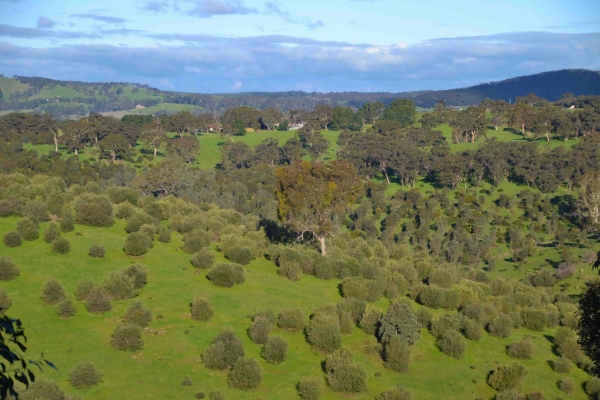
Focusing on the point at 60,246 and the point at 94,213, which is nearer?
the point at 60,246

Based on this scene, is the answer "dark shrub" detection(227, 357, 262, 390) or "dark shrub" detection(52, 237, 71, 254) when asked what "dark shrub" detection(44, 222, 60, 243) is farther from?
"dark shrub" detection(227, 357, 262, 390)

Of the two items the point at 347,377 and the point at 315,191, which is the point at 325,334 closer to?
the point at 347,377

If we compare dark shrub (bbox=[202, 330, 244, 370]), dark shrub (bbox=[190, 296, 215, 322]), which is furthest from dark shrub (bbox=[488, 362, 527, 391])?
dark shrub (bbox=[190, 296, 215, 322])

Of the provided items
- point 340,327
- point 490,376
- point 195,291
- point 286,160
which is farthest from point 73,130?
point 490,376

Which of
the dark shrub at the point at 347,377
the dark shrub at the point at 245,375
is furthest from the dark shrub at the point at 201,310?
the dark shrub at the point at 347,377

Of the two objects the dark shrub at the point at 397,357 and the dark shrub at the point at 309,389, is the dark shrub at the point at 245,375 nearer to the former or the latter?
the dark shrub at the point at 309,389

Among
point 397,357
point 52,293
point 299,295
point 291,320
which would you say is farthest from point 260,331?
point 52,293

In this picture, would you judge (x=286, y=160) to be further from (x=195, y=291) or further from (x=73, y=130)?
(x=195, y=291)
